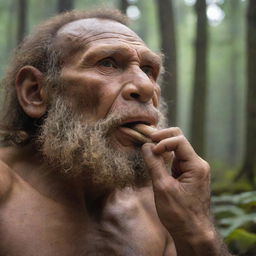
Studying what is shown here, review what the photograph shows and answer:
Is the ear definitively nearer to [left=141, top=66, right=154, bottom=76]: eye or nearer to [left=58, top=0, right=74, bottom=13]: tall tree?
[left=141, top=66, right=154, bottom=76]: eye

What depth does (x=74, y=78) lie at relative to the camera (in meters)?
2.82

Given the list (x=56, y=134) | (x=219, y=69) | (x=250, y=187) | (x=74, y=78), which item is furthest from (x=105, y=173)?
(x=219, y=69)

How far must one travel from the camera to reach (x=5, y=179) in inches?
96.3

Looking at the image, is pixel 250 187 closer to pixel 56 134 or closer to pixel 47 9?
pixel 56 134

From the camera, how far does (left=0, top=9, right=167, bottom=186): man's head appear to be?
2631mm

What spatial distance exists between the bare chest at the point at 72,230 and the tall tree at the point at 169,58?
460cm

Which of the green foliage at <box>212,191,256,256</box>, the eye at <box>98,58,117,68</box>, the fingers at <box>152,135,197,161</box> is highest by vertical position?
the eye at <box>98,58,117,68</box>

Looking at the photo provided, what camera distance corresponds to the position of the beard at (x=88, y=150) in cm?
261

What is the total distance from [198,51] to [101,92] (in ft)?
19.9

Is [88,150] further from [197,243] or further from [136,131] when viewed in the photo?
[197,243]

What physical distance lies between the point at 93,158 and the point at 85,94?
1.33 feet

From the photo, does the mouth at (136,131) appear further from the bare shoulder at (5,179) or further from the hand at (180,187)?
the bare shoulder at (5,179)

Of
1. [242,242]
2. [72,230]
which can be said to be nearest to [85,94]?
[72,230]

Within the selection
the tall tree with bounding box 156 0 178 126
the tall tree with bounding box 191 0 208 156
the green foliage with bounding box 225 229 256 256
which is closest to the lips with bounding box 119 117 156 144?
the green foliage with bounding box 225 229 256 256
